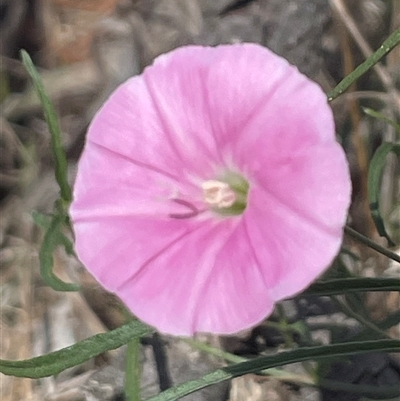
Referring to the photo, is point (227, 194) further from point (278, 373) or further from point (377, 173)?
point (278, 373)

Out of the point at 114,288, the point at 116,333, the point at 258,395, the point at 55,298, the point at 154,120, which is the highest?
the point at 154,120

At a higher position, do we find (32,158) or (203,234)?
(203,234)

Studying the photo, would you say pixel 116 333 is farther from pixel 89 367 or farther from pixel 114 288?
pixel 89 367

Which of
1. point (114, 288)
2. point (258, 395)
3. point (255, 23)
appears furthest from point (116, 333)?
point (255, 23)

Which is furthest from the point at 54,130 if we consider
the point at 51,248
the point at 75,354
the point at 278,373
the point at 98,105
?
the point at 98,105

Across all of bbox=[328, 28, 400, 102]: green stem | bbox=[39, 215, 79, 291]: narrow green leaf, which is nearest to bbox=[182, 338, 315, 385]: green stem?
bbox=[39, 215, 79, 291]: narrow green leaf

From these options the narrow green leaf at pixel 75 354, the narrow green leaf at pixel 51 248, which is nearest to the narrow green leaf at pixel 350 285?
the narrow green leaf at pixel 75 354

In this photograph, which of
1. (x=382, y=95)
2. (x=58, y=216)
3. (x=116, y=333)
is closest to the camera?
(x=116, y=333)
